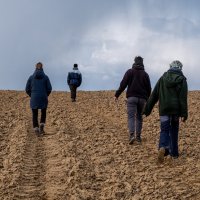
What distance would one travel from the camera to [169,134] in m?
10.8

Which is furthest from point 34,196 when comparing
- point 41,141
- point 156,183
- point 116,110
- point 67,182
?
point 116,110

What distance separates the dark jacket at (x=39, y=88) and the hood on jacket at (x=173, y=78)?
202 inches

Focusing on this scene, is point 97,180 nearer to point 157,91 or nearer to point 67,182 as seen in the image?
point 67,182

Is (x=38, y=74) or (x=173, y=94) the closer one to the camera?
(x=173, y=94)

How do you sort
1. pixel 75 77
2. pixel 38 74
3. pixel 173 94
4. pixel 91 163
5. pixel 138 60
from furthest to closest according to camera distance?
pixel 75 77 < pixel 38 74 < pixel 138 60 < pixel 173 94 < pixel 91 163

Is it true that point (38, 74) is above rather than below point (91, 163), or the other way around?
above

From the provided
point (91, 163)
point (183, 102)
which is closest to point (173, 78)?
point (183, 102)

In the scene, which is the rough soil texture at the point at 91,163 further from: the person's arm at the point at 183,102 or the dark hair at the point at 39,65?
the dark hair at the point at 39,65

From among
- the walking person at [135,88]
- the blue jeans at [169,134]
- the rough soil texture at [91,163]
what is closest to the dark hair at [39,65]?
the rough soil texture at [91,163]

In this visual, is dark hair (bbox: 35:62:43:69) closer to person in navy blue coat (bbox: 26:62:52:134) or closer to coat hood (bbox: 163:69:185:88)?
person in navy blue coat (bbox: 26:62:52:134)

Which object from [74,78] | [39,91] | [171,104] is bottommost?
[171,104]

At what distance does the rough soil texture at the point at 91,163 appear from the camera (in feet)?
27.5

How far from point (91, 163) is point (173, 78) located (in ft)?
7.63

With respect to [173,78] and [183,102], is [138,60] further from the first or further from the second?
[183,102]
